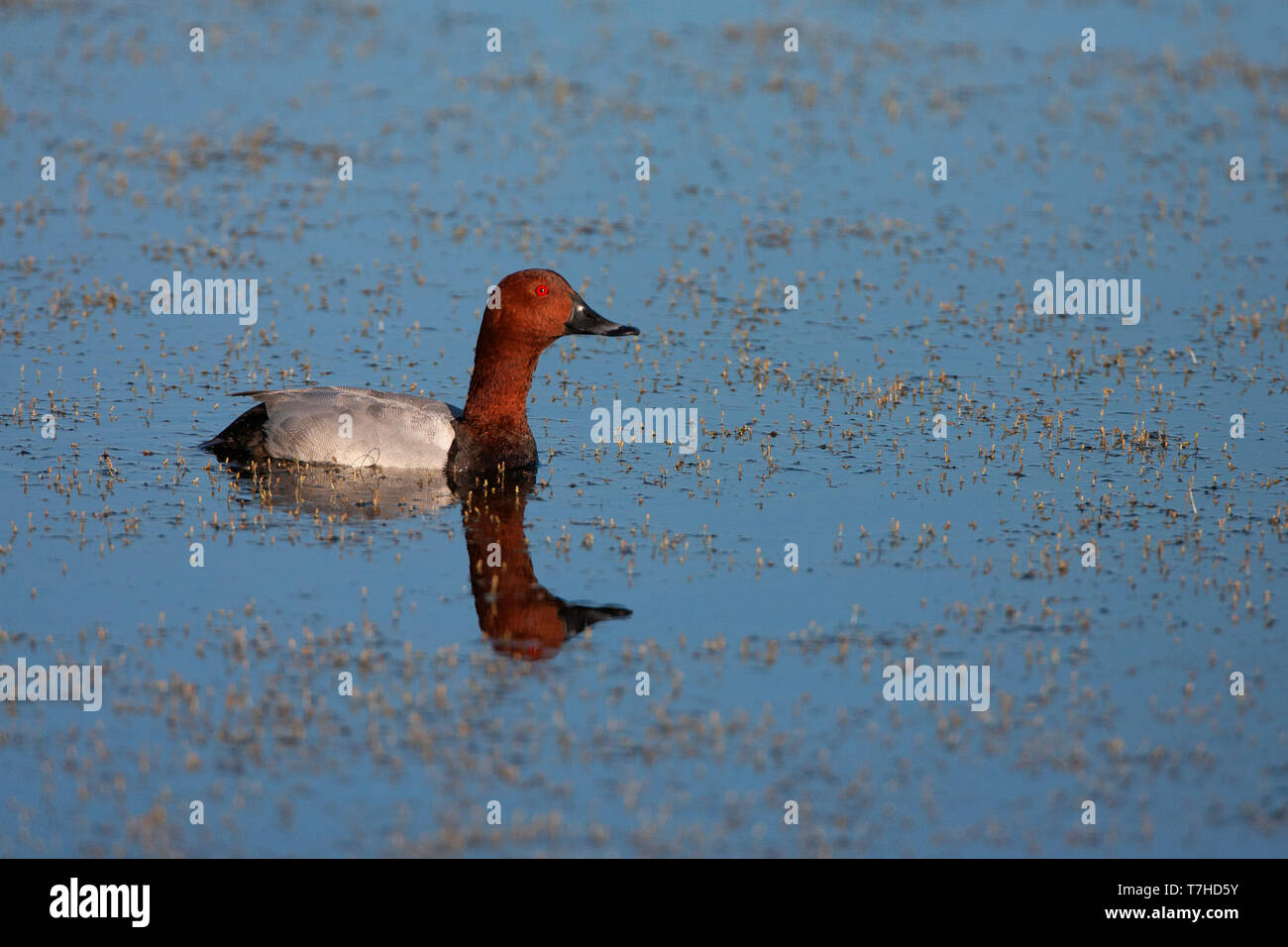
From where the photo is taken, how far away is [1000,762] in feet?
28.9

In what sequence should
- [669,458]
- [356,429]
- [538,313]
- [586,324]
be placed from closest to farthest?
1. [356,429]
2. [538,313]
3. [586,324]
4. [669,458]

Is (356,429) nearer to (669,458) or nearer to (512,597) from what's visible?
(669,458)

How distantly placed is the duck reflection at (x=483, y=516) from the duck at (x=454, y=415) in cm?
15

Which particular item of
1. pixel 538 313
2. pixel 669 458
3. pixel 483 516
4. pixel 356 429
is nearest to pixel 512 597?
pixel 483 516

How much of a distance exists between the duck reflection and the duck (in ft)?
0.50

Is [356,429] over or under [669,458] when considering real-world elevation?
over

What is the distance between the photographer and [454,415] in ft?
44.6

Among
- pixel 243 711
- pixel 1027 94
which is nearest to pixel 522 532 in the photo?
pixel 243 711

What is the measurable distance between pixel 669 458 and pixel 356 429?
2.51 m

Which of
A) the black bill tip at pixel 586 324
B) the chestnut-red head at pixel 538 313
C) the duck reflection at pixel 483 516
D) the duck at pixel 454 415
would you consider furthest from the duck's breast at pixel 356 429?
the black bill tip at pixel 586 324

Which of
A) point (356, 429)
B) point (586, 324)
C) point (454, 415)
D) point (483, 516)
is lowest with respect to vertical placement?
point (483, 516)

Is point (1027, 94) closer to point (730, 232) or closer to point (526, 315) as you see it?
point (730, 232)

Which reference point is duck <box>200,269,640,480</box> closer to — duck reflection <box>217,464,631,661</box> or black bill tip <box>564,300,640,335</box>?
black bill tip <box>564,300,640,335</box>

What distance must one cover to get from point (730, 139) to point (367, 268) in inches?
275
